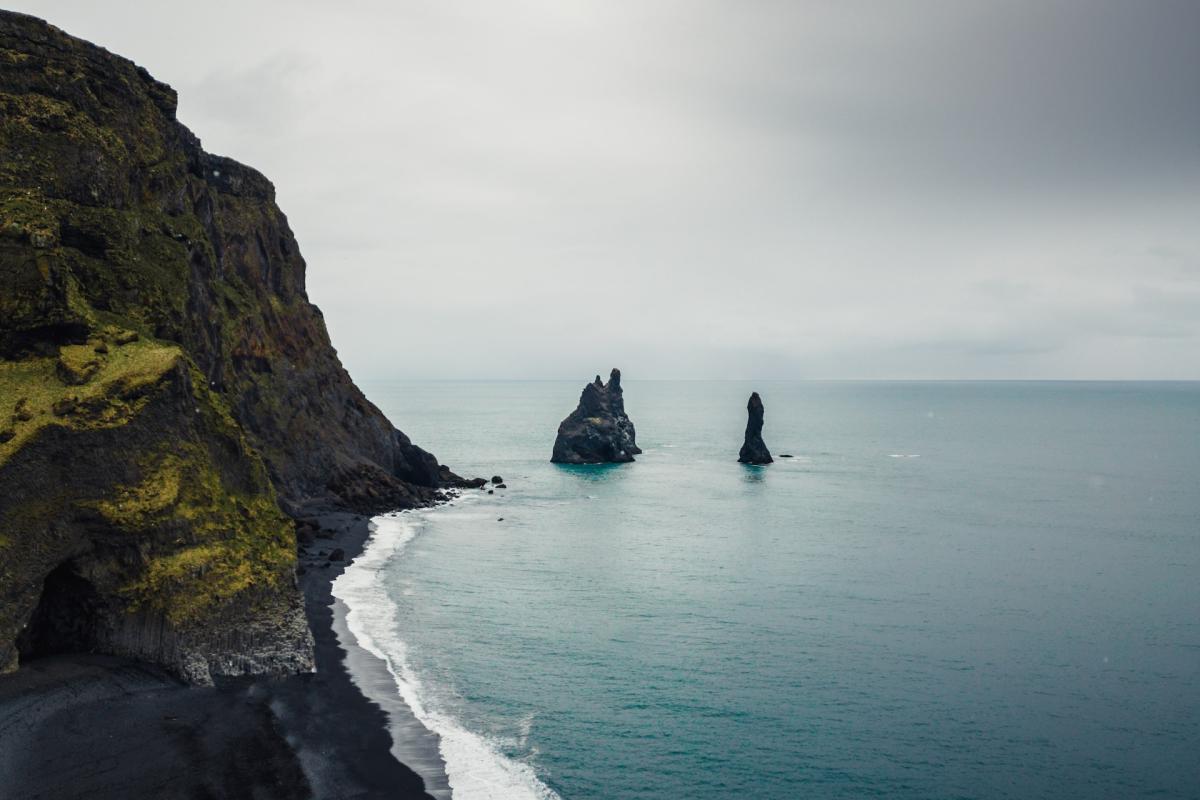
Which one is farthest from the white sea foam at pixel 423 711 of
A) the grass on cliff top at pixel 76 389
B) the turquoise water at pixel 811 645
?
the grass on cliff top at pixel 76 389

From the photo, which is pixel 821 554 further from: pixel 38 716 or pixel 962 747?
pixel 38 716

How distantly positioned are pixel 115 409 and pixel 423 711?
67.9 feet

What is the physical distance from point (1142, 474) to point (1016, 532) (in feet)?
222

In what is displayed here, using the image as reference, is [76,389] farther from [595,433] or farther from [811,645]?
[595,433]

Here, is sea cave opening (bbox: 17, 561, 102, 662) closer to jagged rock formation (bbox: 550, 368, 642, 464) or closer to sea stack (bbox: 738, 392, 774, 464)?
jagged rock formation (bbox: 550, 368, 642, 464)

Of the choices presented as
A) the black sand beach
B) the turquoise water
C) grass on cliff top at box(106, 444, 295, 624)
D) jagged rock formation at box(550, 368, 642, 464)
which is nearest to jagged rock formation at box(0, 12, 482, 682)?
grass on cliff top at box(106, 444, 295, 624)

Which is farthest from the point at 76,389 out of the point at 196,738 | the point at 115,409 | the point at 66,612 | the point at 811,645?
the point at 811,645

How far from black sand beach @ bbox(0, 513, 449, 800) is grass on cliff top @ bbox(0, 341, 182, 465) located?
34.7 ft

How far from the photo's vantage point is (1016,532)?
278ft

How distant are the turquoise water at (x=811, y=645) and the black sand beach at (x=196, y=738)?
128 inches

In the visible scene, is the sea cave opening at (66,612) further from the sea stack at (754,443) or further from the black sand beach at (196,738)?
the sea stack at (754,443)

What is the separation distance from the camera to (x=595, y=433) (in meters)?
152

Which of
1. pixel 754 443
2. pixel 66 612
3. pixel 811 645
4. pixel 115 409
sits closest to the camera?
pixel 66 612

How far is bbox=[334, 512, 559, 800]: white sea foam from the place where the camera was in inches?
1197
